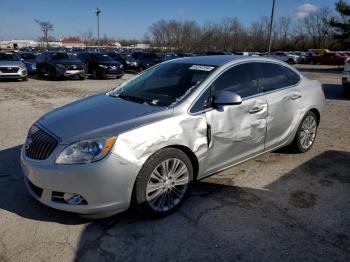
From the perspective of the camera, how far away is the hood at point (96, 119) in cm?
314

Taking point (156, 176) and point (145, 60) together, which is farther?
point (145, 60)

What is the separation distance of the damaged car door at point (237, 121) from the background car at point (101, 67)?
1547cm

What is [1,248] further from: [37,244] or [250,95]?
[250,95]

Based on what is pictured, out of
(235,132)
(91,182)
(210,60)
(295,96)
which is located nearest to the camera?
(91,182)

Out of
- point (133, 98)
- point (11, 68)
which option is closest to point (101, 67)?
point (11, 68)

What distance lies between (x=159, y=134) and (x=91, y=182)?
0.77 metres

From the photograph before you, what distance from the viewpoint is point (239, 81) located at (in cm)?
416

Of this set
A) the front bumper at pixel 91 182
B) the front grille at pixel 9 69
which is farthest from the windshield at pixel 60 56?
the front bumper at pixel 91 182

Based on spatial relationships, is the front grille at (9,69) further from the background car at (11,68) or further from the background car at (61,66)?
the background car at (61,66)

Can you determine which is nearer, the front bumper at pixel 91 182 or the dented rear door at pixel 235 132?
the front bumper at pixel 91 182

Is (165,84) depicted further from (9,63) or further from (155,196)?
(9,63)

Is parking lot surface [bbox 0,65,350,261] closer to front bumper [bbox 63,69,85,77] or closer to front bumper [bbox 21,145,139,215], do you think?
→ front bumper [bbox 21,145,139,215]

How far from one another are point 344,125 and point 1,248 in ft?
23.0

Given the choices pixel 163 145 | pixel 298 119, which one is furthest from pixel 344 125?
pixel 163 145
